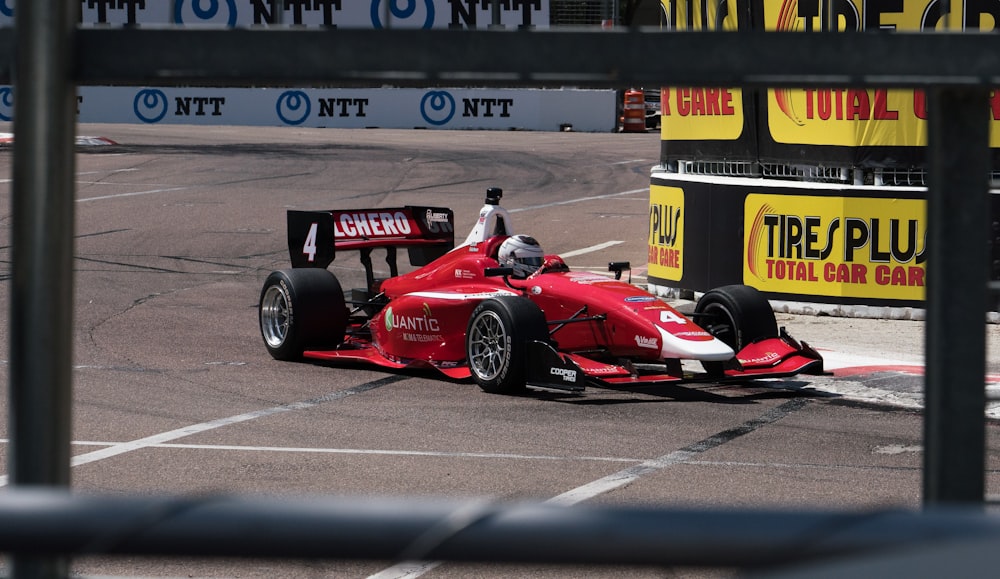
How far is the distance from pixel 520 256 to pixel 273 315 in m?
2.26

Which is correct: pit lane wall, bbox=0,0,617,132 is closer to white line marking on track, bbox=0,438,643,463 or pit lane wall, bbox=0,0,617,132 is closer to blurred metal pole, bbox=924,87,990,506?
white line marking on track, bbox=0,438,643,463

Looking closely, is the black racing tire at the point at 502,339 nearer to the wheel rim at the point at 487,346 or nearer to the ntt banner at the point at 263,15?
the wheel rim at the point at 487,346

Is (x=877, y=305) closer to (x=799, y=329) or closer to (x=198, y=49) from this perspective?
(x=799, y=329)

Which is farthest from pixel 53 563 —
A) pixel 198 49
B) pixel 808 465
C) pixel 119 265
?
pixel 119 265

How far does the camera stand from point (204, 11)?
4.07m

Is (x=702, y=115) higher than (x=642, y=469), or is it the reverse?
(x=702, y=115)

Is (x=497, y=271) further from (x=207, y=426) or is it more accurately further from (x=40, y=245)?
(x=40, y=245)

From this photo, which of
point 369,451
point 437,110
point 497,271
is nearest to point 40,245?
point 369,451

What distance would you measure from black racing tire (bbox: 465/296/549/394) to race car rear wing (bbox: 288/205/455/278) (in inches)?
81.4

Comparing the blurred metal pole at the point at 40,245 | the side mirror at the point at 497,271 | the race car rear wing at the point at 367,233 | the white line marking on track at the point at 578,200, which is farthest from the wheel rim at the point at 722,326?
the white line marking on track at the point at 578,200

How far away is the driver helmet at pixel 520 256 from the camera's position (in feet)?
36.5

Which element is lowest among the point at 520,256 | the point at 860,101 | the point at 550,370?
the point at 550,370

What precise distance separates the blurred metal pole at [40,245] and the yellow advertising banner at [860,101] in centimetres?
1129

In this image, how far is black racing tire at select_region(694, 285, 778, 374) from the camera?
433 inches
